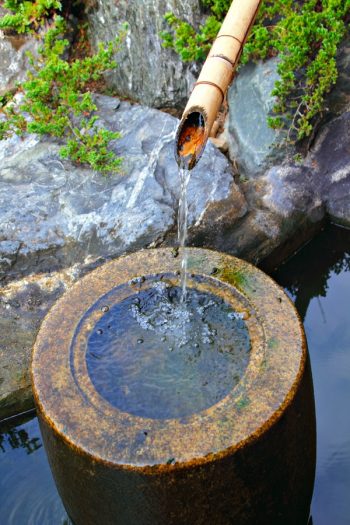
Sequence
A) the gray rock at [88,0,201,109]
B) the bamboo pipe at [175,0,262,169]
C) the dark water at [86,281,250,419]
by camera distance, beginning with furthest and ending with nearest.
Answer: the gray rock at [88,0,201,109], the bamboo pipe at [175,0,262,169], the dark water at [86,281,250,419]

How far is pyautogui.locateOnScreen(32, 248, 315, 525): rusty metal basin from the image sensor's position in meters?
2.43

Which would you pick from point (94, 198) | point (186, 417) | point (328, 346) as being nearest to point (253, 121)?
point (94, 198)

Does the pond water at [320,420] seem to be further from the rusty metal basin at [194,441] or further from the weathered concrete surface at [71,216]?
the rusty metal basin at [194,441]

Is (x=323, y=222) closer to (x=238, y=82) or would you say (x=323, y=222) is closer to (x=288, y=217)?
(x=288, y=217)

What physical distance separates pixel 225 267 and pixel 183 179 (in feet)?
2.25

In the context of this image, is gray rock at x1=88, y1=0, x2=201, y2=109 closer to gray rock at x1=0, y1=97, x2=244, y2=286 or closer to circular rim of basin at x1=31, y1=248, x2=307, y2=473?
gray rock at x1=0, y1=97, x2=244, y2=286

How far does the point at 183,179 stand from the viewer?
3699mm

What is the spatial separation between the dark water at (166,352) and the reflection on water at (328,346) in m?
1.15

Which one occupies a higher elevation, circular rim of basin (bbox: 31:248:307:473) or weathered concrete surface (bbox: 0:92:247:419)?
weathered concrete surface (bbox: 0:92:247:419)

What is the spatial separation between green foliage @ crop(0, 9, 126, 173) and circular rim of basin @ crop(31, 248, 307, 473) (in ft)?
4.84

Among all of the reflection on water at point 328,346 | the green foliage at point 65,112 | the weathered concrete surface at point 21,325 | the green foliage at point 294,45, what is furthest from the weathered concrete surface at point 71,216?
the reflection on water at point 328,346

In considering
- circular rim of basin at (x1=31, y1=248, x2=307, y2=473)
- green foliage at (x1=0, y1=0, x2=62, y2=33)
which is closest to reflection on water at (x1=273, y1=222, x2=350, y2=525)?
circular rim of basin at (x1=31, y1=248, x2=307, y2=473)

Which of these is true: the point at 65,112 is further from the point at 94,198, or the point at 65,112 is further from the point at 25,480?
the point at 25,480

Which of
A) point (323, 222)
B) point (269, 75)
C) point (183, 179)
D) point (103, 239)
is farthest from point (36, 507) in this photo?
point (269, 75)
